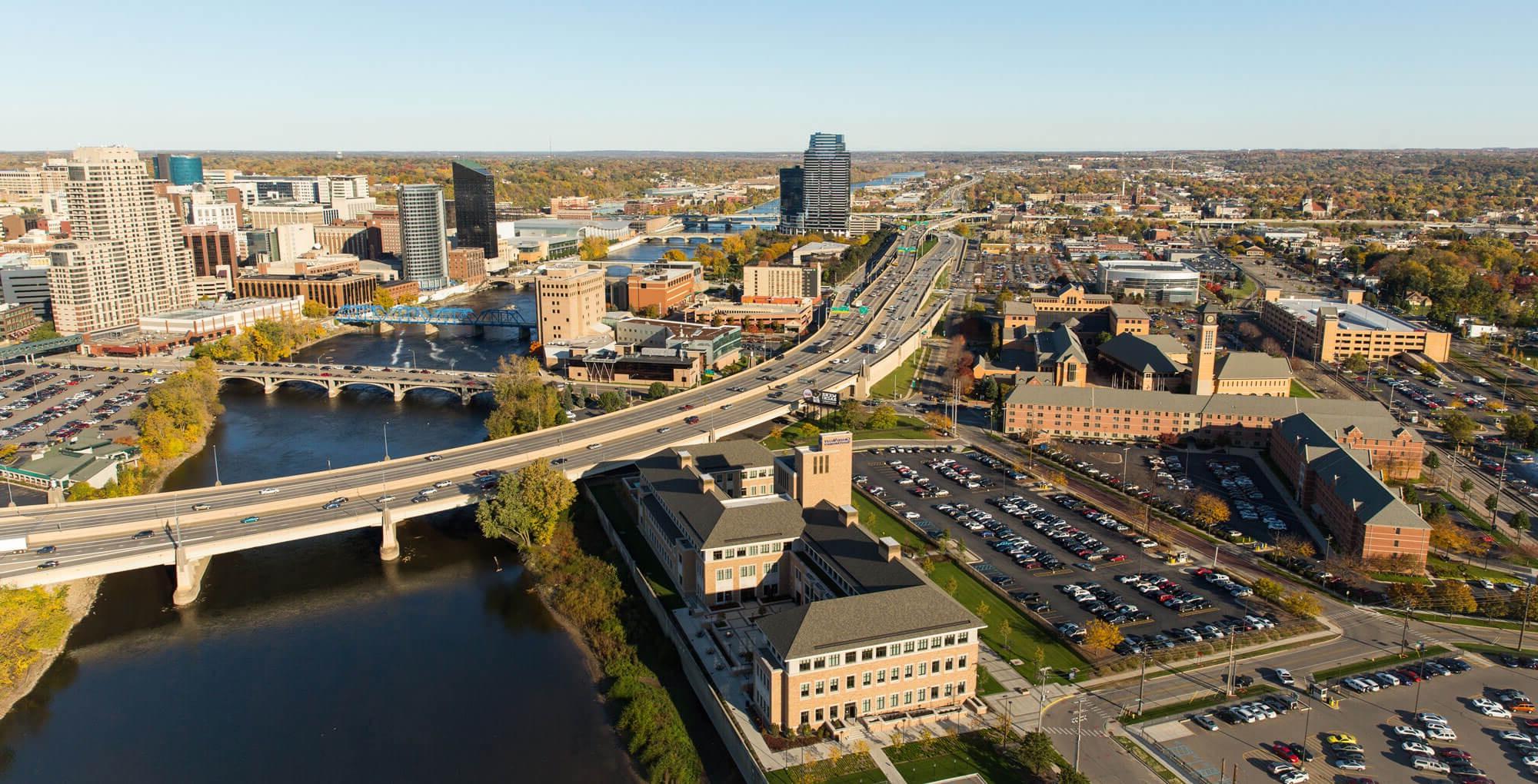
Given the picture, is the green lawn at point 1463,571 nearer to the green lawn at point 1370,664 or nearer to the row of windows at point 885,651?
the green lawn at point 1370,664

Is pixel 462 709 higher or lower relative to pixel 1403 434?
lower

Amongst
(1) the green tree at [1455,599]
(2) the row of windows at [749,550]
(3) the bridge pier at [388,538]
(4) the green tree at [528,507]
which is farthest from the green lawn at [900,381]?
(1) the green tree at [1455,599]

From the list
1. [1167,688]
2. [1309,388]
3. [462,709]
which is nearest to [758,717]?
[462,709]

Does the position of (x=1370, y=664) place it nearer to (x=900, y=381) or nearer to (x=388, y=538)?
(x=388, y=538)

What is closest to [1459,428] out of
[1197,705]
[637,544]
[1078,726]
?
[1197,705]

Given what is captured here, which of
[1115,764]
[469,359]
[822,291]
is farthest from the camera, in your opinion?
[822,291]

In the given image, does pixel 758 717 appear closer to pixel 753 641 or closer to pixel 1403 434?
pixel 753 641
